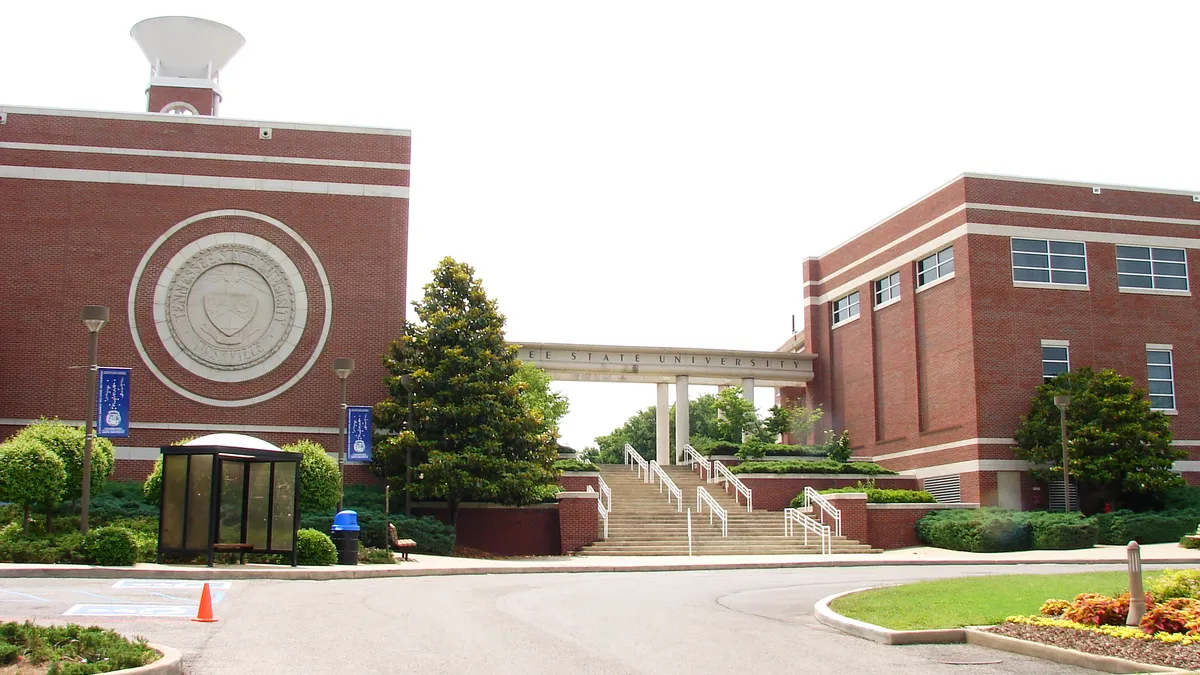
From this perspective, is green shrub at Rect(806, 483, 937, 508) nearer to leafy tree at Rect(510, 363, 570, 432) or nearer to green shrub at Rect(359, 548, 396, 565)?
leafy tree at Rect(510, 363, 570, 432)

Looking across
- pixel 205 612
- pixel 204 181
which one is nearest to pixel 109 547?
pixel 205 612

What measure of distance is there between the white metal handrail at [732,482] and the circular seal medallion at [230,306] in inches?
596

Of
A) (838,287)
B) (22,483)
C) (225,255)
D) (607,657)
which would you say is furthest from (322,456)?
(838,287)

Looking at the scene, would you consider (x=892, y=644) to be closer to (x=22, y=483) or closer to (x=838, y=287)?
(x=22, y=483)

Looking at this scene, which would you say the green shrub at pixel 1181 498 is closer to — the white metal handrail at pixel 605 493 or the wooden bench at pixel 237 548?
the white metal handrail at pixel 605 493

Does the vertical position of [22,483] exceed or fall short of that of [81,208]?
it falls short

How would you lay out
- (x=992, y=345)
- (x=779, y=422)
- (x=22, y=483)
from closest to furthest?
(x=22, y=483), (x=992, y=345), (x=779, y=422)

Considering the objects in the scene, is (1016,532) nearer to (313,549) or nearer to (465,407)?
(465,407)

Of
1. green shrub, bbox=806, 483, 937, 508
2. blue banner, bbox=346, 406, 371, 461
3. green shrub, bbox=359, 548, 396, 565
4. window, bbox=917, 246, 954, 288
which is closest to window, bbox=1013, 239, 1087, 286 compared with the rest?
window, bbox=917, 246, 954, 288

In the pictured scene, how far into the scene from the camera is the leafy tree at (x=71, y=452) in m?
25.5

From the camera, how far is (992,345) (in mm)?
41469

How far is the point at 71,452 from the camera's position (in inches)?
1017

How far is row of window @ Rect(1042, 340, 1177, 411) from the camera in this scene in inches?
1665

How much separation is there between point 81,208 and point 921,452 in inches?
1153
